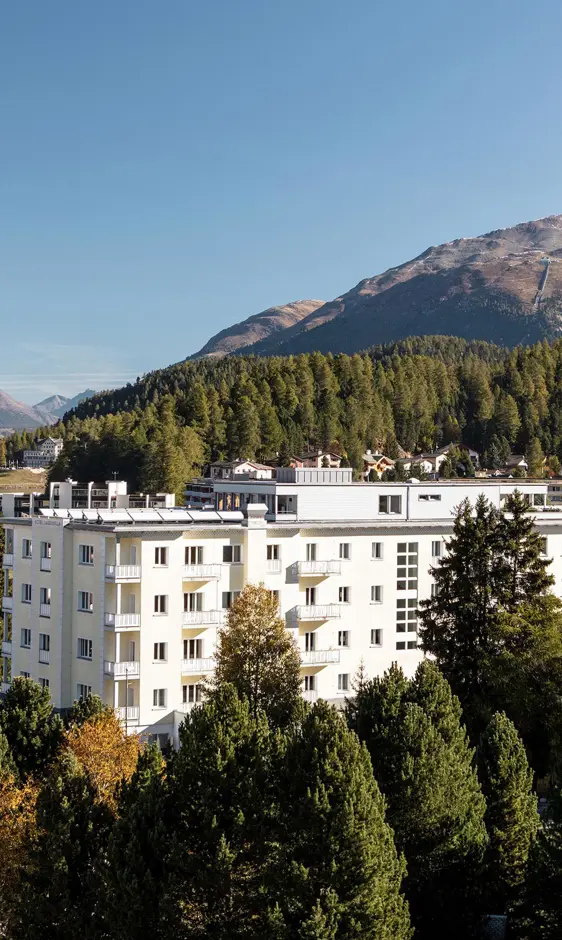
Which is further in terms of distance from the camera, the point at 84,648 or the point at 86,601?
the point at 86,601

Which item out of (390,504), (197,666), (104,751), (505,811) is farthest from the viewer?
(390,504)

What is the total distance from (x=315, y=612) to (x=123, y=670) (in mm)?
11966

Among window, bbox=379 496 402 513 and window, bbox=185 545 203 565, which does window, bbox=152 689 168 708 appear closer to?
window, bbox=185 545 203 565

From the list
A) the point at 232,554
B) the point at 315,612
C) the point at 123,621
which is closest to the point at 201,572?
the point at 232,554

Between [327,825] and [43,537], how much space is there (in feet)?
116

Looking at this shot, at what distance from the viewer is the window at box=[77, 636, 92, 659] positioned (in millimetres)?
62000

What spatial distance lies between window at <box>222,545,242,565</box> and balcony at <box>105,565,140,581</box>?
554 cm

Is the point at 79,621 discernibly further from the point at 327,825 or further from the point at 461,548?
the point at 327,825

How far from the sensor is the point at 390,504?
72.1m

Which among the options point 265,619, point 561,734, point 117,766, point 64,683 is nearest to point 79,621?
point 64,683

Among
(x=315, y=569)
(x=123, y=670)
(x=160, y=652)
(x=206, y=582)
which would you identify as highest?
(x=315, y=569)

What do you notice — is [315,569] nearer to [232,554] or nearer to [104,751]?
[232,554]

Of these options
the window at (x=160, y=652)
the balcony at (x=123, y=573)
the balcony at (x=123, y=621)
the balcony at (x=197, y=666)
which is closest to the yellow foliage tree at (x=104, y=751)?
the balcony at (x=123, y=621)

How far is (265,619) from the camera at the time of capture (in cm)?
5516
